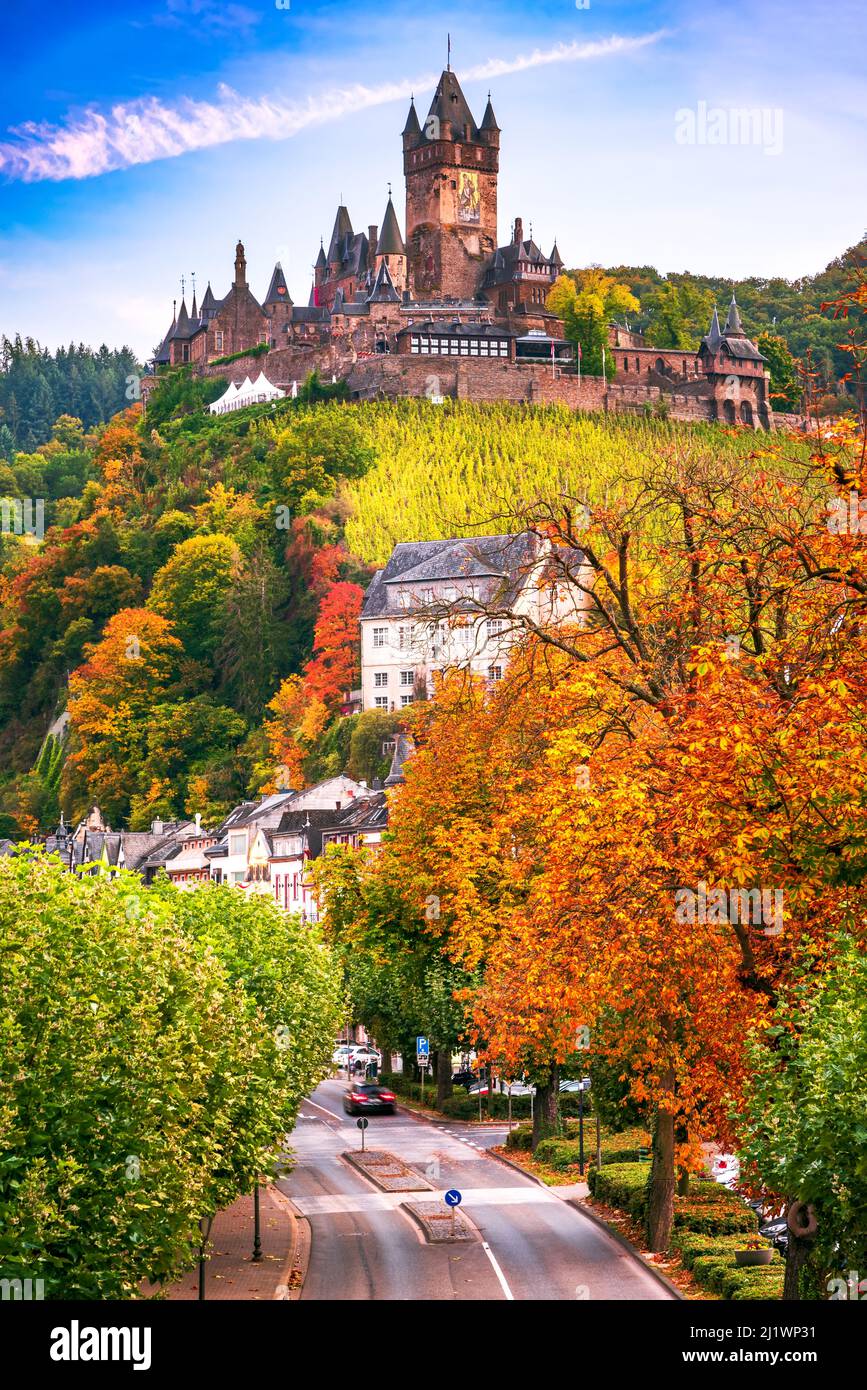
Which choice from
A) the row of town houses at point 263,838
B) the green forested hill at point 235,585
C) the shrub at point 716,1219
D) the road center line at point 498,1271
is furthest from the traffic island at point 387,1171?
the green forested hill at point 235,585

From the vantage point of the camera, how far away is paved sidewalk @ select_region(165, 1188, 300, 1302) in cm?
4219

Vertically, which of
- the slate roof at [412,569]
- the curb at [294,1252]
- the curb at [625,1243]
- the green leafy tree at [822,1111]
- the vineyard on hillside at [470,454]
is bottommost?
the curb at [294,1252]

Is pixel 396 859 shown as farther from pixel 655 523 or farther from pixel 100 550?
pixel 100 550

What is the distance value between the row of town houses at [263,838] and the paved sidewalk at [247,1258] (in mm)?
59497

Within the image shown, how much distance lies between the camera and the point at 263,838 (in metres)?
139

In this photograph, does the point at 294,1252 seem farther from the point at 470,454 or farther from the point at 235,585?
the point at 470,454

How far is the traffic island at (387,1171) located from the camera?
5916 cm

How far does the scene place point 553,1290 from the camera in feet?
138

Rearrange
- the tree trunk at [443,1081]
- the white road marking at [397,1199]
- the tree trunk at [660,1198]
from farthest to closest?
1. the tree trunk at [443,1081]
2. the white road marking at [397,1199]
3. the tree trunk at [660,1198]

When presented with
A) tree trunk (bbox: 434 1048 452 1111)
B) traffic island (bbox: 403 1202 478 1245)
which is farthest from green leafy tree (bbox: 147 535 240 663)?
traffic island (bbox: 403 1202 478 1245)

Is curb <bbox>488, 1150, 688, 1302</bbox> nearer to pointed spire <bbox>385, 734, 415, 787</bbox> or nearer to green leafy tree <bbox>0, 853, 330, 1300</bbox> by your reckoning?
green leafy tree <bbox>0, 853, 330, 1300</bbox>

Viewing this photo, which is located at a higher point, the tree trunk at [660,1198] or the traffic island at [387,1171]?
the tree trunk at [660,1198]

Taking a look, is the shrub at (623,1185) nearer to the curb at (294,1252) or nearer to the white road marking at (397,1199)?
the white road marking at (397,1199)

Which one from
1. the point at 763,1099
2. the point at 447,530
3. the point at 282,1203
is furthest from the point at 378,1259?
the point at 447,530
